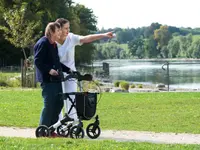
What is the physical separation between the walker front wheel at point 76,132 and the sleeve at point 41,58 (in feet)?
3.45

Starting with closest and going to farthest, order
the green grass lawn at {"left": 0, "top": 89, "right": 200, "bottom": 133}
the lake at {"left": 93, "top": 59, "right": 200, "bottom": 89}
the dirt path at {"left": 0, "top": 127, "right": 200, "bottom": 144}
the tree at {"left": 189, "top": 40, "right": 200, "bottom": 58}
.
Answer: the dirt path at {"left": 0, "top": 127, "right": 200, "bottom": 144}
the green grass lawn at {"left": 0, "top": 89, "right": 200, "bottom": 133}
the lake at {"left": 93, "top": 59, "right": 200, "bottom": 89}
the tree at {"left": 189, "top": 40, "right": 200, "bottom": 58}

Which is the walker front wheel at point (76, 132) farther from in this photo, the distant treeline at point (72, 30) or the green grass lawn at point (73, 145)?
the distant treeline at point (72, 30)

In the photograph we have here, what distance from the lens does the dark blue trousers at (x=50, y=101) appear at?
880 centimetres

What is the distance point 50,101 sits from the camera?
880 centimetres

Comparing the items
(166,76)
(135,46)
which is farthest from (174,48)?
(166,76)

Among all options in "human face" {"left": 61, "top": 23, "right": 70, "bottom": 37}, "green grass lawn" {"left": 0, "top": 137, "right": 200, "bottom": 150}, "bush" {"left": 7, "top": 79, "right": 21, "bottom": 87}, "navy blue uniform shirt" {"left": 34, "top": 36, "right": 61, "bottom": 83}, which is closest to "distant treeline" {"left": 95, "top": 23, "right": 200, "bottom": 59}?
"bush" {"left": 7, "top": 79, "right": 21, "bottom": 87}

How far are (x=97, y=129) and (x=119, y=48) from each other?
17918 centimetres

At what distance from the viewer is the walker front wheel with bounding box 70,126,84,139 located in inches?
339

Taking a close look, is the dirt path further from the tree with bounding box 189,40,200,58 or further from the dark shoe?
the tree with bounding box 189,40,200,58

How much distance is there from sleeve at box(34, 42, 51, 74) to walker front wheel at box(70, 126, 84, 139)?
105cm

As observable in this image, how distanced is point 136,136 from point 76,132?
148 cm

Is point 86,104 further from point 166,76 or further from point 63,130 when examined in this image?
point 166,76

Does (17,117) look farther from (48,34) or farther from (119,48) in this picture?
(119,48)

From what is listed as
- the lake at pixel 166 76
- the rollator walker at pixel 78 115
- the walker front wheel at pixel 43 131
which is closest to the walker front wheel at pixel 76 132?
the rollator walker at pixel 78 115
